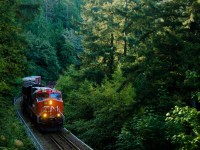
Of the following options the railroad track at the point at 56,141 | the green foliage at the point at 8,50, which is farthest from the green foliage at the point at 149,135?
the green foliage at the point at 8,50

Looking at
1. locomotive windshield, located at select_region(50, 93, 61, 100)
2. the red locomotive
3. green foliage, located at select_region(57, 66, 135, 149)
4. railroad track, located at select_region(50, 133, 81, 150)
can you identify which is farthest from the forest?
locomotive windshield, located at select_region(50, 93, 61, 100)

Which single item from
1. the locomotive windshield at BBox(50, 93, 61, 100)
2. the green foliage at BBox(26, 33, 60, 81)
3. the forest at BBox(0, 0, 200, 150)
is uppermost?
the forest at BBox(0, 0, 200, 150)

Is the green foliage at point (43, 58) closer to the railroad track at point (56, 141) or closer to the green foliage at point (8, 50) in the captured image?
the railroad track at point (56, 141)

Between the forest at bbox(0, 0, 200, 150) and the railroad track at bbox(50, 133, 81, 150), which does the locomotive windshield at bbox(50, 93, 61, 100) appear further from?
the railroad track at bbox(50, 133, 81, 150)

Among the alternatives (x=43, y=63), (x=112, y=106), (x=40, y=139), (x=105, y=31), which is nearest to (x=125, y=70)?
(x=112, y=106)

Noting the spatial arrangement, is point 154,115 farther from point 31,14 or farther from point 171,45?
point 31,14

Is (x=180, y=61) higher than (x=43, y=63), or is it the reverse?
(x=180, y=61)

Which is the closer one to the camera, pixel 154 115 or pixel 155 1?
pixel 154 115

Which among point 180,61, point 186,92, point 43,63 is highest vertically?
point 180,61

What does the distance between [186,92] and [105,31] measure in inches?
670

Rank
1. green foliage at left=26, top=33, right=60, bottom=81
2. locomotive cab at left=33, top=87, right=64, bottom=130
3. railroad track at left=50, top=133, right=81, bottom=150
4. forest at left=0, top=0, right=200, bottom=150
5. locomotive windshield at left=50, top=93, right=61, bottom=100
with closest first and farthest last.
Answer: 1. forest at left=0, top=0, right=200, bottom=150
2. railroad track at left=50, top=133, right=81, bottom=150
3. locomotive cab at left=33, top=87, right=64, bottom=130
4. locomotive windshield at left=50, top=93, right=61, bottom=100
5. green foliage at left=26, top=33, right=60, bottom=81

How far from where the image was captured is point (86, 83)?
32.2 meters

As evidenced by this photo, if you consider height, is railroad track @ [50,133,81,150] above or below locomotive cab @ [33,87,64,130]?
below

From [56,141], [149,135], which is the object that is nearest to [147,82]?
[149,135]
